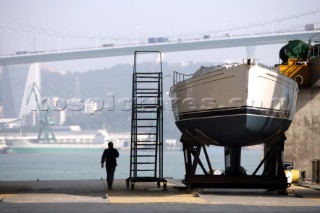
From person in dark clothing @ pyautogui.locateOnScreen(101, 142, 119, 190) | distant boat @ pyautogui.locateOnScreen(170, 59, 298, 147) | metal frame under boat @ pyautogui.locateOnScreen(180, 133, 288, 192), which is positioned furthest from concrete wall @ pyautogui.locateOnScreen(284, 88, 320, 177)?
person in dark clothing @ pyautogui.locateOnScreen(101, 142, 119, 190)

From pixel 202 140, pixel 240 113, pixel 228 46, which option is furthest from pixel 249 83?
pixel 228 46

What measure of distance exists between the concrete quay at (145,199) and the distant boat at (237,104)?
1.84 metres

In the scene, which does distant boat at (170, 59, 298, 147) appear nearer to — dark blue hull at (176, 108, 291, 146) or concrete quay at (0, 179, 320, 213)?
dark blue hull at (176, 108, 291, 146)

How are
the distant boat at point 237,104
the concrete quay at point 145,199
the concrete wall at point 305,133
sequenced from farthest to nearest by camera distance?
the concrete wall at point 305,133 < the distant boat at point 237,104 < the concrete quay at point 145,199

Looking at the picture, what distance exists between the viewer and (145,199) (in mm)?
22469

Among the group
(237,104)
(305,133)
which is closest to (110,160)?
(237,104)

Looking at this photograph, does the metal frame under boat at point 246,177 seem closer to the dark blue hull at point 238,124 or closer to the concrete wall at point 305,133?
the dark blue hull at point 238,124

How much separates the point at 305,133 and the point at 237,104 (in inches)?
348

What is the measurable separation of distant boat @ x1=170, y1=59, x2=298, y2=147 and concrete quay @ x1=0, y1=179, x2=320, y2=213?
184 centimetres

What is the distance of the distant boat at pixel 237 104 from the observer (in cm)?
2478

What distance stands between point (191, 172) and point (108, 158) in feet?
9.64

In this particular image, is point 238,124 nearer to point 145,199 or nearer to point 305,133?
point 145,199

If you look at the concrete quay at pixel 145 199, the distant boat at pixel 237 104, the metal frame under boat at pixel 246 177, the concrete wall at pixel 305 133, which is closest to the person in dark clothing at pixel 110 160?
the concrete quay at pixel 145 199

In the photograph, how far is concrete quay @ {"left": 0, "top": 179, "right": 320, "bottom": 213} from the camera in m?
19.4
